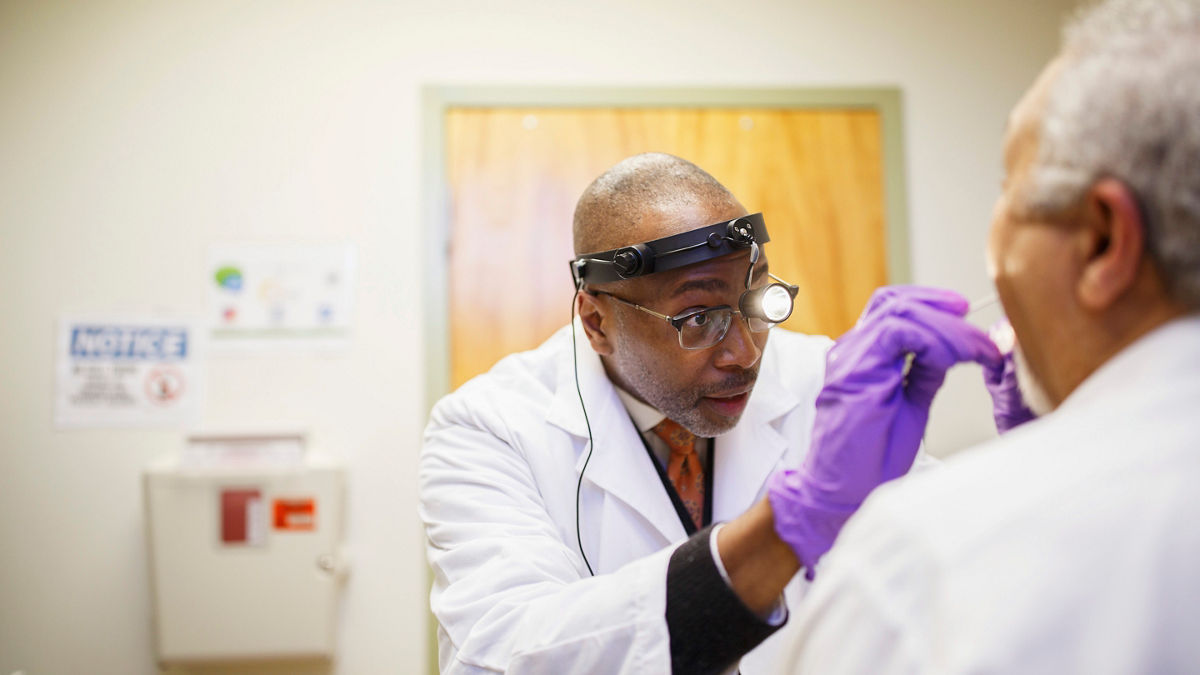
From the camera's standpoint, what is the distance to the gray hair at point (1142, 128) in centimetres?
48

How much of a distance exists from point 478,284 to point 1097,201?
162 centimetres

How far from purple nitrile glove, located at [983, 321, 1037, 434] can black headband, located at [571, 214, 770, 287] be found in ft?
1.21

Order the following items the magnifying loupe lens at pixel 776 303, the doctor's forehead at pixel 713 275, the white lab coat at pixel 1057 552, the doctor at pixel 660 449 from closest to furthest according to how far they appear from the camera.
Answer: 1. the white lab coat at pixel 1057 552
2. the doctor at pixel 660 449
3. the magnifying loupe lens at pixel 776 303
4. the doctor's forehead at pixel 713 275

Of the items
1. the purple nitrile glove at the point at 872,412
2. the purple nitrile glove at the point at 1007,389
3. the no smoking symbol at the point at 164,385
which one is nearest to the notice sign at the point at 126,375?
the no smoking symbol at the point at 164,385

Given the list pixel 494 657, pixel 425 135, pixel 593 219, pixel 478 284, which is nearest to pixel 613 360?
pixel 593 219

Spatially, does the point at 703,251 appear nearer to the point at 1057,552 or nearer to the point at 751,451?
the point at 751,451

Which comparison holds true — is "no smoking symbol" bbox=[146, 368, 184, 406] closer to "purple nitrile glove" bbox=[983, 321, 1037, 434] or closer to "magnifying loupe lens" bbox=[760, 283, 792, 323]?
"magnifying loupe lens" bbox=[760, 283, 792, 323]

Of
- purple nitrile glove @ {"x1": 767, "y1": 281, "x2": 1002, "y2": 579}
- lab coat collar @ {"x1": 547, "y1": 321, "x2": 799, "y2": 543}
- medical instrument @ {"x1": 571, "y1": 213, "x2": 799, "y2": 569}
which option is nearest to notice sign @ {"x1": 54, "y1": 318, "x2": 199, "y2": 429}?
lab coat collar @ {"x1": 547, "y1": 321, "x2": 799, "y2": 543}

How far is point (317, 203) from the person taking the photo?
2.01 meters

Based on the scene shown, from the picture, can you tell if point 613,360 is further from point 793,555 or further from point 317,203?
point 317,203

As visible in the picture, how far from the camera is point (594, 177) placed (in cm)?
207

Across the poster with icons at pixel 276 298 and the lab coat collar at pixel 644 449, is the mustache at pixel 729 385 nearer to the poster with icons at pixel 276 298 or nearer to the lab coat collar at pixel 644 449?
the lab coat collar at pixel 644 449

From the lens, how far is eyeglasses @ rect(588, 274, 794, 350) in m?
1.11

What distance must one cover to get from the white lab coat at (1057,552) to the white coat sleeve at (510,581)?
335mm
